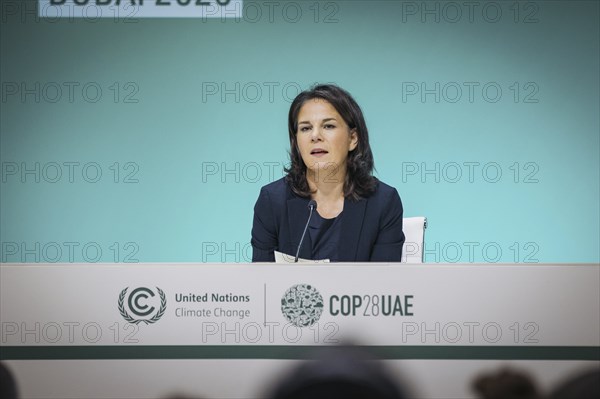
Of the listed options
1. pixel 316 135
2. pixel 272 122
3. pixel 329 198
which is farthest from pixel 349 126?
pixel 272 122

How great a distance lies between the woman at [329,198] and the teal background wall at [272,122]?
0.80 m

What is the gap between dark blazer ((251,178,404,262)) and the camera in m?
3.45

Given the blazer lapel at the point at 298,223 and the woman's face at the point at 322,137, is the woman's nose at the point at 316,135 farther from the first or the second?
the blazer lapel at the point at 298,223

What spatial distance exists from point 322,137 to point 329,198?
31 centimetres

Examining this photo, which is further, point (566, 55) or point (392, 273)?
point (566, 55)

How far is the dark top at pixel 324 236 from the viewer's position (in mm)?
3512

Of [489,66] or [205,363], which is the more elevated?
[489,66]

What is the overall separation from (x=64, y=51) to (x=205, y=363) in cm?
284

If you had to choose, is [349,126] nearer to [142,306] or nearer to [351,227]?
[351,227]

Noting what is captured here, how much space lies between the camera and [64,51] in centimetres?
473

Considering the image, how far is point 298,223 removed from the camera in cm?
355

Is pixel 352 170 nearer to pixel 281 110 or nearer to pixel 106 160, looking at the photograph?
pixel 281 110

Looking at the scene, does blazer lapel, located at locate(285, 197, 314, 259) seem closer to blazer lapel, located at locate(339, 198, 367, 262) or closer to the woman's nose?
blazer lapel, located at locate(339, 198, 367, 262)

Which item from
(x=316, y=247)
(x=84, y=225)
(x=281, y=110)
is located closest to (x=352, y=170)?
(x=316, y=247)
